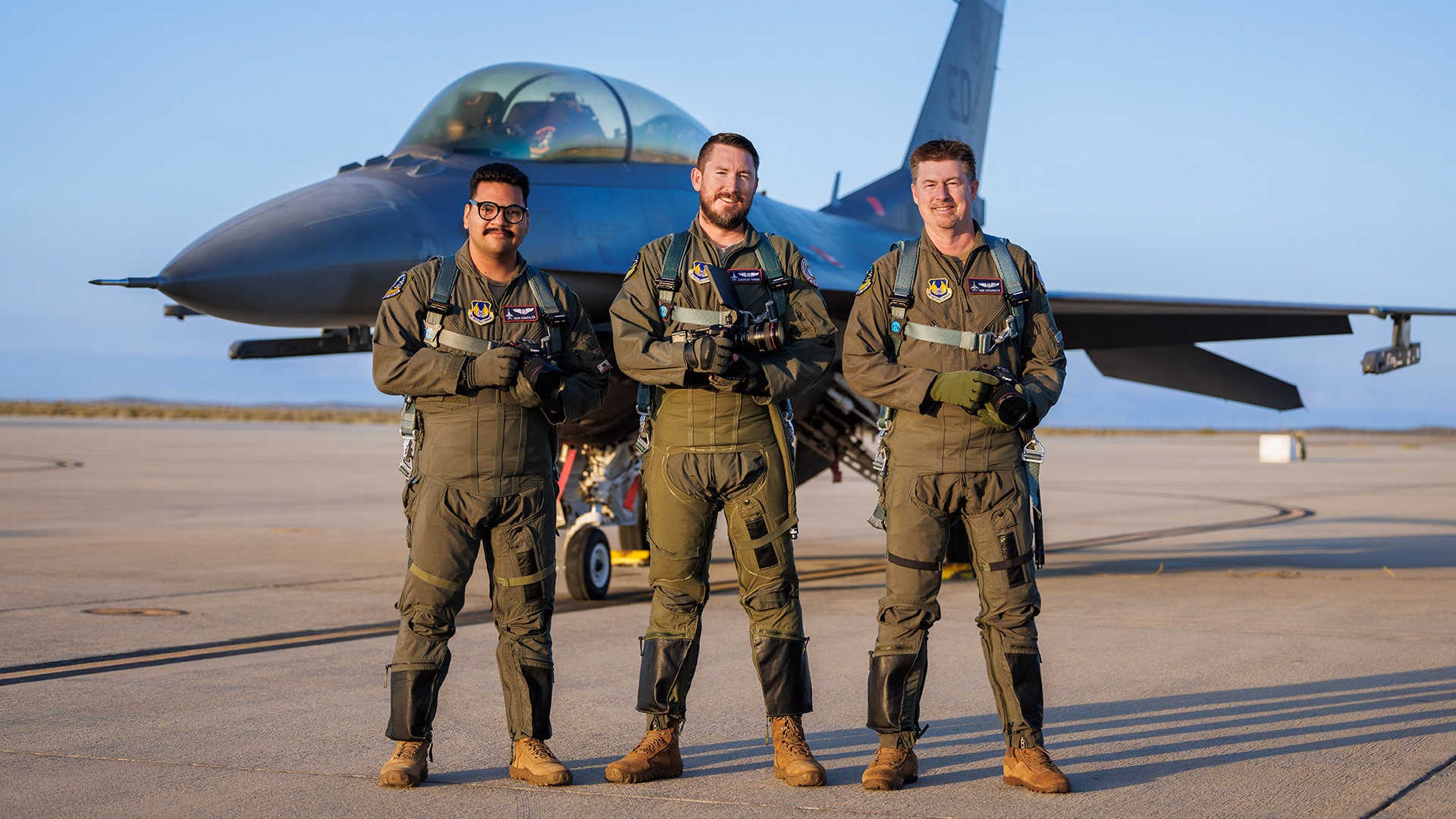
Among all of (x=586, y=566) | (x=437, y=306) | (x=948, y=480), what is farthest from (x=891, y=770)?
(x=586, y=566)

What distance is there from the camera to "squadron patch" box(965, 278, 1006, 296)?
4227 millimetres

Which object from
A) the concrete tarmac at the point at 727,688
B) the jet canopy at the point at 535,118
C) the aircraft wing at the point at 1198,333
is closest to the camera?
the concrete tarmac at the point at 727,688

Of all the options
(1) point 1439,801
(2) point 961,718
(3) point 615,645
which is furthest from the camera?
Answer: (3) point 615,645

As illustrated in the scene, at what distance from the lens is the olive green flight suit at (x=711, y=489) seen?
417 centimetres

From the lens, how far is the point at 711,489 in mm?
4234

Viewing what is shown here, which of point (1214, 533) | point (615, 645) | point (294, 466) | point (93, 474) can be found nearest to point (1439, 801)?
point (615, 645)

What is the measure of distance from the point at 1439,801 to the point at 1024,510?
4.97 feet

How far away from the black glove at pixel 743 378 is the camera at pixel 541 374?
529 millimetres

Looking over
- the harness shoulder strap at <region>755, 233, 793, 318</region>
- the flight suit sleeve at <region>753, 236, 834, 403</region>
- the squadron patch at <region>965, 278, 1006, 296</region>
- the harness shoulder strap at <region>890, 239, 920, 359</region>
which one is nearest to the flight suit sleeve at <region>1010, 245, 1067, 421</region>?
the squadron patch at <region>965, 278, 1006, 296</region>

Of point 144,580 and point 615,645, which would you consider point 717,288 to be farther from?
point 144,580

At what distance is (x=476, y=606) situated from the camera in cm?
841

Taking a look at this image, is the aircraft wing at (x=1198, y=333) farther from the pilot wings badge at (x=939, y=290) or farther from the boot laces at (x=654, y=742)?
the boot laces at (x=654, y=742)

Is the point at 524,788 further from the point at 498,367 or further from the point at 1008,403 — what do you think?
the point at 1008,403

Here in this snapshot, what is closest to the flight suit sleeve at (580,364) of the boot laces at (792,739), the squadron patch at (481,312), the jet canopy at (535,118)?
the squadron patch at (481,312)
